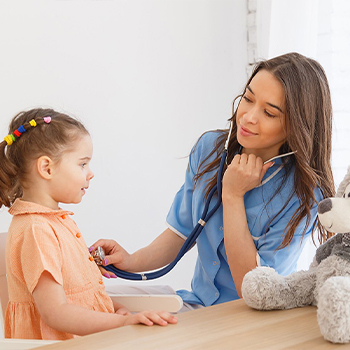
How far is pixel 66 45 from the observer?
2.13 metres

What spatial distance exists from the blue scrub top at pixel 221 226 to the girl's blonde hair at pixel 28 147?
1.48 feet

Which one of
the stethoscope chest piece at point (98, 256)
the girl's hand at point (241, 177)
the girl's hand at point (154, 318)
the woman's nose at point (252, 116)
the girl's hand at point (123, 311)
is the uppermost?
the woman's nose at point (252, 116)

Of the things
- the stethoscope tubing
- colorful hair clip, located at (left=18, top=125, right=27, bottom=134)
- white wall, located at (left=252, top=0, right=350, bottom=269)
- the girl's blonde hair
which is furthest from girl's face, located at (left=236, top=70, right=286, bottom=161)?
white wall, located at (left=252, top=0, right=350, bottom=269)

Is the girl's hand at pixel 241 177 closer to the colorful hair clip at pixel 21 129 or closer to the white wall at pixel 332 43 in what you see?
the colorful hair clip at pixel 21 129

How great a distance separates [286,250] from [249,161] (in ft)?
0.83

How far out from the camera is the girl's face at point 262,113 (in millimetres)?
1320

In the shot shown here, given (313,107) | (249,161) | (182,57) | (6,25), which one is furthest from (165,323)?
(182,57)

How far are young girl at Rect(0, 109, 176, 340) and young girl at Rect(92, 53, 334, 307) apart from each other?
25 centimetres

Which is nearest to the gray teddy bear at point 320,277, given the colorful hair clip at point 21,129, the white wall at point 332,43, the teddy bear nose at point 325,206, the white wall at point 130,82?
the teddy bear nose at point 325,206

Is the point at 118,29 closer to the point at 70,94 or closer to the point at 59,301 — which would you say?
the point at 70,94

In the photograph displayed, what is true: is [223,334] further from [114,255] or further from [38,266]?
[114,255]

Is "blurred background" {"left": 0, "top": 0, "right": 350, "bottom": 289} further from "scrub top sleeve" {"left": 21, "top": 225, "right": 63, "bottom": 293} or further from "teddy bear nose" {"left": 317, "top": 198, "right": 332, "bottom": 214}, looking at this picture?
"teddy bear nose" {"left": 317, "top": 198, "right": 332, "bottom": 214}

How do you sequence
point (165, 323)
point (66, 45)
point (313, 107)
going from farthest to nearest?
point (66, 45), point (313, 107), point (165, 323)

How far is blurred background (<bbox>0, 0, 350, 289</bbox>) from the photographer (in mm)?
2021
